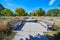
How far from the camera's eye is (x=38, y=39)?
6.48 meters

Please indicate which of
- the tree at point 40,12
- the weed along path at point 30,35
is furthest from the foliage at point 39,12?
the weed along path at point 30,35

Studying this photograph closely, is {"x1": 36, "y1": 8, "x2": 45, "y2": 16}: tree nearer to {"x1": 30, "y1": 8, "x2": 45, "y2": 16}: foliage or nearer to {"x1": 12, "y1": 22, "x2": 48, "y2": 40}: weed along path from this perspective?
{"x1": 30, "y1": 8, "x2": 45, "y2": 16}: foliage

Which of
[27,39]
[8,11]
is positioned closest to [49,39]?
[27,39]

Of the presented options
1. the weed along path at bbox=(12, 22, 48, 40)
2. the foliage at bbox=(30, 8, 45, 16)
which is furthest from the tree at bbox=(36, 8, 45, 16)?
the weed along path at bbox=(12, 22, 48, 40)

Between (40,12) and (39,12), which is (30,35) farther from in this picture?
(39,12)

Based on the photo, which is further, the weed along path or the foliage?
the foliage

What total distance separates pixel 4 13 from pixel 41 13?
39.4 feet

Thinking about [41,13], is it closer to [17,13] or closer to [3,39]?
[17,13]

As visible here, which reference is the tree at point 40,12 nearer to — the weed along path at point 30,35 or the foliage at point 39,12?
the foliage at point 39,12

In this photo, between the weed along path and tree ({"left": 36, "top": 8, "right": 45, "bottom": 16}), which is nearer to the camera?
the weed along path

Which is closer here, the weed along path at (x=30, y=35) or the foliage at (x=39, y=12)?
the weed along path at (x=30, y=35)

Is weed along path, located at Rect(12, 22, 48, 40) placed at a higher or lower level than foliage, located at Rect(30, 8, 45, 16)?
lower

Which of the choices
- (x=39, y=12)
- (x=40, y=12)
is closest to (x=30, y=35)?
(x=40, y=12)

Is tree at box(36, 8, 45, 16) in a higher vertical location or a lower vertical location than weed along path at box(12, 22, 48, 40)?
higher
